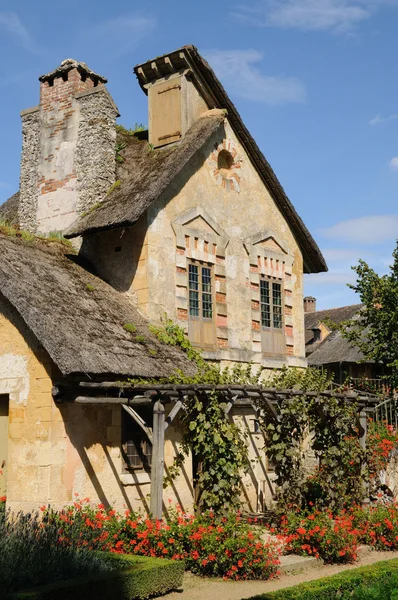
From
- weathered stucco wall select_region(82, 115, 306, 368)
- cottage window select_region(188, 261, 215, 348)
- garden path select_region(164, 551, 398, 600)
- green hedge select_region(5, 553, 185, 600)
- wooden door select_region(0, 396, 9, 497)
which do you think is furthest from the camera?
cottage window select_region(188, 261, 215, 348)

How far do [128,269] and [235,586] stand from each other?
23.5ft

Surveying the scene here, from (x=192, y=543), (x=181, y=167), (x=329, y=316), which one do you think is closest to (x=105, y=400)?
(x=192, y=543)

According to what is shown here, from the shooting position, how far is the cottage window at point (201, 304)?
15.0m

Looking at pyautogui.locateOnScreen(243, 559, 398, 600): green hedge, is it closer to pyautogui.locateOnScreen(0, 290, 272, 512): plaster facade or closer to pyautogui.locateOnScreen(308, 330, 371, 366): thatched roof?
pyautogui.locateOnScreen(0, 290, 272, 512): plaster facade

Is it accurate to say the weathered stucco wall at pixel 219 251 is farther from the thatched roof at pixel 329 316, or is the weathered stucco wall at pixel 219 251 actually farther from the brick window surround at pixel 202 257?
the thatched roof at pixel 329 316

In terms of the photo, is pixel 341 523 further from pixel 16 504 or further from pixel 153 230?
pixel 153 230

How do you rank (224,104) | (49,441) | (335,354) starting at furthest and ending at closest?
(335,354) < (224,104) < (49,441)

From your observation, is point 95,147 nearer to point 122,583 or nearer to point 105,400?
point 105,400

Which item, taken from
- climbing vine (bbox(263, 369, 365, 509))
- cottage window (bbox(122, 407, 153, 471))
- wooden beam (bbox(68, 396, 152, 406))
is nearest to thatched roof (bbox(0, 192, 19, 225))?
cottage window (bbox(122, 407, 153, 471))

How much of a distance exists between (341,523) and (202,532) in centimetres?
257

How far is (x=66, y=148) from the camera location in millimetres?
16578

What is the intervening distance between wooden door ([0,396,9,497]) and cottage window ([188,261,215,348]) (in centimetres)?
448

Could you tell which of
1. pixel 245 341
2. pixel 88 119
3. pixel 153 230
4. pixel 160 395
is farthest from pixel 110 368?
pixel 88 119

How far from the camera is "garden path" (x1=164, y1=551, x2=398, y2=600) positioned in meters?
8.66
